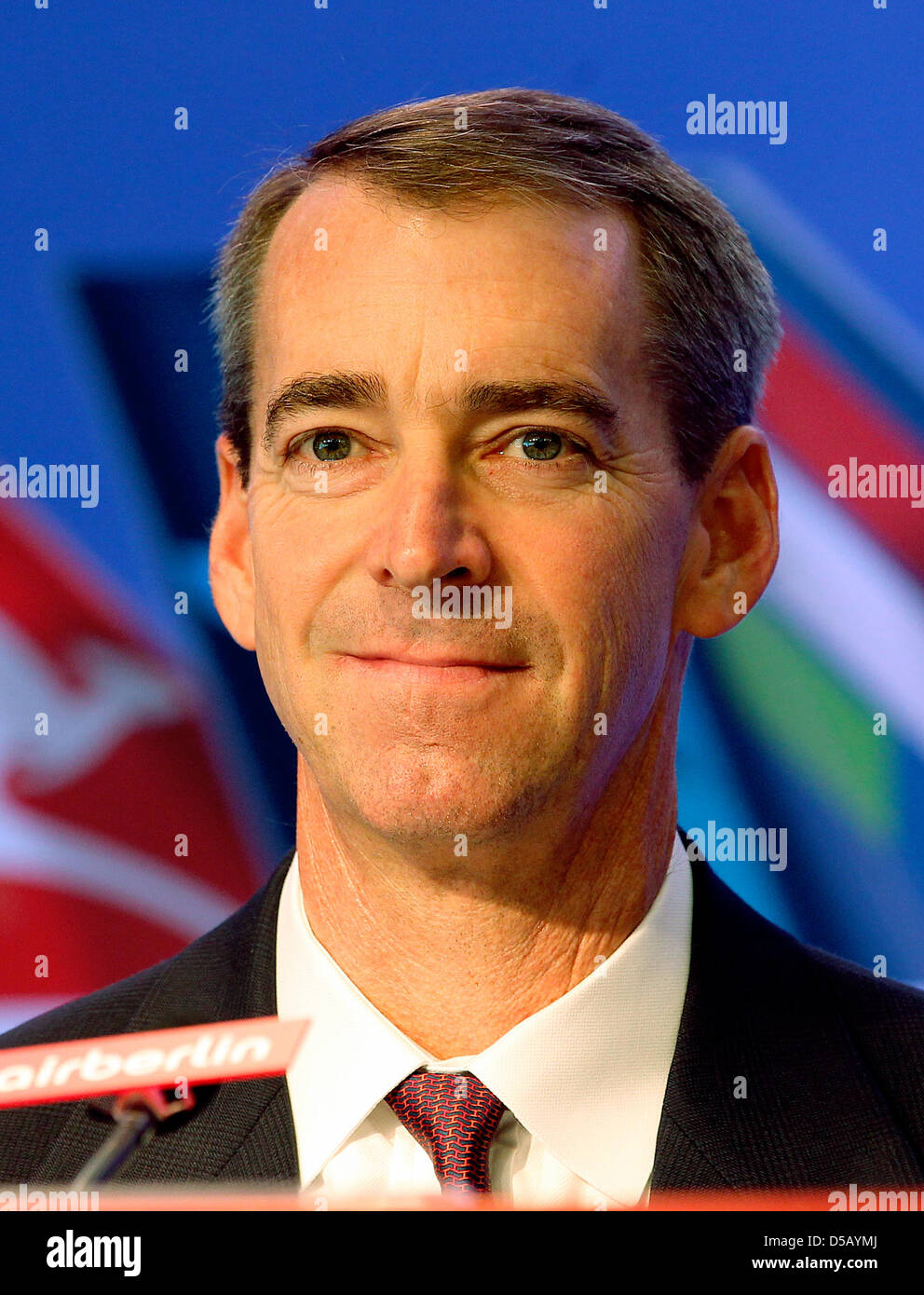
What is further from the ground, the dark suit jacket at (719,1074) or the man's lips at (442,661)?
the man's lips at (442,661)

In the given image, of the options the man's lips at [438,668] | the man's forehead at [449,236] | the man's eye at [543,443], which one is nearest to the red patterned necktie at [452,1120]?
the man's lips at [438,668]

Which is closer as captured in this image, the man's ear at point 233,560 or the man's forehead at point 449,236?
the man's forehead at point 449,236

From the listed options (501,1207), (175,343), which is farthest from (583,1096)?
(175,343)

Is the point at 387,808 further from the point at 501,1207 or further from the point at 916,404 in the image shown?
the point at 916,404

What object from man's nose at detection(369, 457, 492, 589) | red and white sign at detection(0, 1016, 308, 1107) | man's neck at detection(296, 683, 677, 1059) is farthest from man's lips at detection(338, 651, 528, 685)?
red and white sign at detection(0, 1016, 308, 1107)

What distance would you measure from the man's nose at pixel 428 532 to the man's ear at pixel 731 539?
1.48ft

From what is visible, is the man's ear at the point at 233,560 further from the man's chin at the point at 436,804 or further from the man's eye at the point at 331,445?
the man's chin at the point at 436,804

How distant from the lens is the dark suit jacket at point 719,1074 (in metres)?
2.32

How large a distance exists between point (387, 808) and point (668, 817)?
56cm

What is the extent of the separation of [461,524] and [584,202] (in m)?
0.56

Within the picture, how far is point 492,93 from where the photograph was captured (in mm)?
2518

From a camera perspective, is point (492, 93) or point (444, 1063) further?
point (492, 93)

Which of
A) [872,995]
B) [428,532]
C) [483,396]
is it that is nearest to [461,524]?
[428,532]

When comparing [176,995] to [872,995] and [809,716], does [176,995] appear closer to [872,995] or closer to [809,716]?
[872,995]
